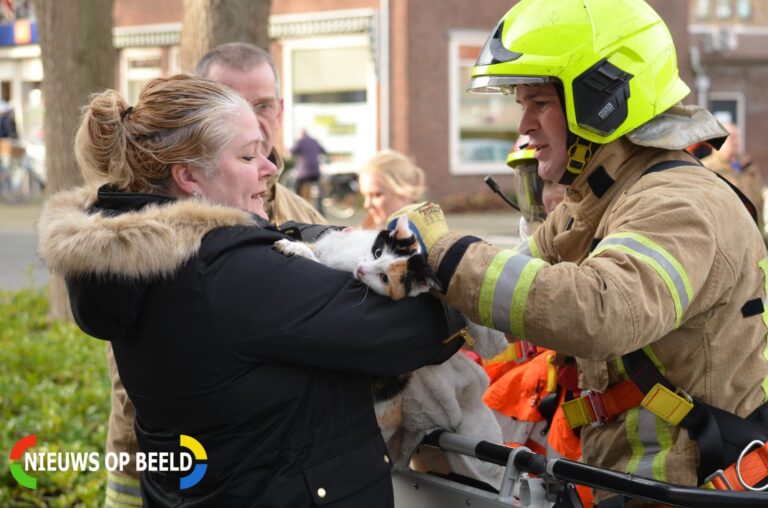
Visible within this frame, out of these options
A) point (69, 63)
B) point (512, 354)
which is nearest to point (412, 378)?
point (512, 354)

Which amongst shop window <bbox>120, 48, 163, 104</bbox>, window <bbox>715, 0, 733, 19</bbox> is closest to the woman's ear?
shop window <bbox>120, 48, 163, 104</bbox>

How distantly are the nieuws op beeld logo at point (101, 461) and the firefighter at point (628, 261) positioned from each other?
694 mm

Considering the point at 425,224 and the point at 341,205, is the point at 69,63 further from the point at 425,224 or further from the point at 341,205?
the point at 341,205

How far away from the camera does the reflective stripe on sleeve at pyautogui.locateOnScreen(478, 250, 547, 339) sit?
2.16m

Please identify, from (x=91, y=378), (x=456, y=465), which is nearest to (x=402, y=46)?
(x=91, y=378)

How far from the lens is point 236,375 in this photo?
2.26 meters

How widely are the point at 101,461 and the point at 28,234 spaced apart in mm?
13245

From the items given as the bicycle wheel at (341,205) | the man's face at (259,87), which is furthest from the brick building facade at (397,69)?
the man's face at (259,87)

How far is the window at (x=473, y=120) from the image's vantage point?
76.8ft

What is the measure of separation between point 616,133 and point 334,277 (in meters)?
0.81

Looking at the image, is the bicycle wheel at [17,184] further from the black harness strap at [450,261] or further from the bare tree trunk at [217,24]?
the black harness strap at [450,261]

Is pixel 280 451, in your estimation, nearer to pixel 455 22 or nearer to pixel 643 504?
pixel 643 504

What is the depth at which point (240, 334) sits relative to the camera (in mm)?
2219

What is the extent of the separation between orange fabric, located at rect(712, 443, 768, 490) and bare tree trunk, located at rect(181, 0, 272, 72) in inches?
184
